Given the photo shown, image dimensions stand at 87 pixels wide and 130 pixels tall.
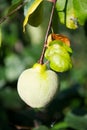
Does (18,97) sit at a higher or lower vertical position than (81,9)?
lower

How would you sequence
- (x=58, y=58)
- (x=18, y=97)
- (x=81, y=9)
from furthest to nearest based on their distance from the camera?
1. (x=18, y=97)
2. (x=81, y=9)
3. (x=58, y=58)

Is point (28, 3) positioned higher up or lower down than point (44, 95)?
higher up

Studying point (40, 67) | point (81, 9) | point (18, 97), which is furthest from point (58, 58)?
point (18, 97)

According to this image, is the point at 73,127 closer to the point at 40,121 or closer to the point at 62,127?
the point at 62,127

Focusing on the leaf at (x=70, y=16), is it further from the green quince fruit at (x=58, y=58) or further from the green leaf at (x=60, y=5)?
the green quince fruit at (x=58, y=58)

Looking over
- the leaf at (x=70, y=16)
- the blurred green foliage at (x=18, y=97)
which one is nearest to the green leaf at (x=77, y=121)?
the blurred green foliage at (x=18, y=97)

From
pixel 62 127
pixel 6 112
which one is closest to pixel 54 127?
pixel 62 127

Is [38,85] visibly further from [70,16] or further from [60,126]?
[60,126]
